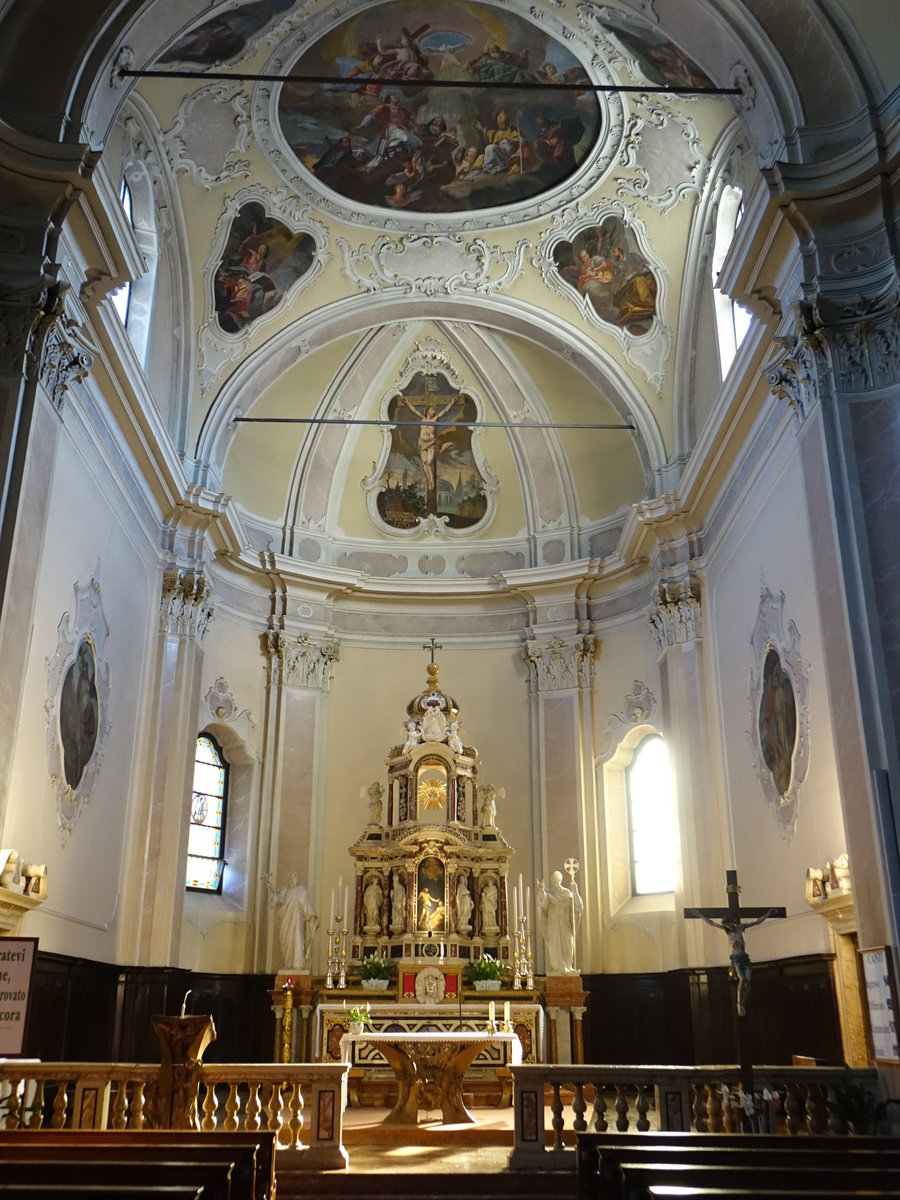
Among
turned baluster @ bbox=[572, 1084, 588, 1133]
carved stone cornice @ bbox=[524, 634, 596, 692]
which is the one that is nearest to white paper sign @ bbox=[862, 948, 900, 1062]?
turned baluster @ bbox=[572, 1084, 588, 1133]

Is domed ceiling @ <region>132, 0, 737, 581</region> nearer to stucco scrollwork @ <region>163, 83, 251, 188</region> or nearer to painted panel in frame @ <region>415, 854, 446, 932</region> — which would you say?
stucco scrollwork @ <region>163, 83, 251, 188</region>

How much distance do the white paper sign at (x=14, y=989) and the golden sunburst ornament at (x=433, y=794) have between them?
356 inches

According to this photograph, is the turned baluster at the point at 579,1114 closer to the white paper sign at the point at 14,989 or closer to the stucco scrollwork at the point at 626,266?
the white paper sign at the point at 14,989

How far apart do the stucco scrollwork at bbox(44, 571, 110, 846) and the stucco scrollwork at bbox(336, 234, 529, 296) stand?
7127mm

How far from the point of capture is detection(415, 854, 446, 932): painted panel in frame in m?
16.3

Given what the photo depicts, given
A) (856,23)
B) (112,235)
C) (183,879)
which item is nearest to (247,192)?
(112,235)

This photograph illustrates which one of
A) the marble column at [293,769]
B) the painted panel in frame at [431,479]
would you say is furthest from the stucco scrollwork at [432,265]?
the marble column at [293,769]

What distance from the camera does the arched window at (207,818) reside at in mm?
17266

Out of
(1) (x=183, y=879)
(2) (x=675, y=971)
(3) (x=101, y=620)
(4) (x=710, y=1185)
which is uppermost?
(3) (x=101, y=620)

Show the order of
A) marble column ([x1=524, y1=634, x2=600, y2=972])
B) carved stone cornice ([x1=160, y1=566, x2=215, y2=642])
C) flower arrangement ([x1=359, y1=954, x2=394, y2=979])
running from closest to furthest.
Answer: flower arrangement ([x1=359, y1=954, x2=394, y2=979]) → carved stone cornice ([x1=160, y1=566, x2=215, y2=642]) → marble column ([x1=524, y1=634, x2=600, y2=972])

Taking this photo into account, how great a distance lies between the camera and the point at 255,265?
1712 centimetres

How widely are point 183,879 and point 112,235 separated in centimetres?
855

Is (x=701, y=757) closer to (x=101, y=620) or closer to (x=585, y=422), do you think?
(x=585, y=422)

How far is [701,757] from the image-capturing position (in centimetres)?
1584
